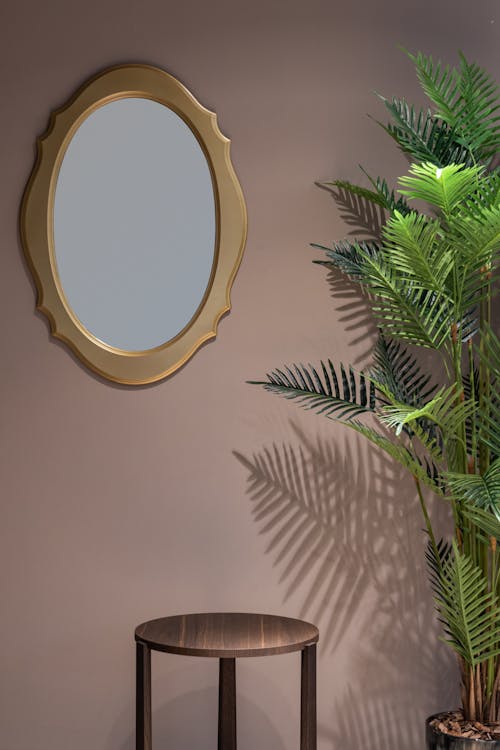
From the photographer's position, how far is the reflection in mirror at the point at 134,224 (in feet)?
8.70

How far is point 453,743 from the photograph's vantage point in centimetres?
227

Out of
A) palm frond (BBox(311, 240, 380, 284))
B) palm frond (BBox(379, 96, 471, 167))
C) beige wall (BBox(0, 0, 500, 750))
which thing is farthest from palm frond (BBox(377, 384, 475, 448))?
palm frond (BBox(379, 96, 471, 167))

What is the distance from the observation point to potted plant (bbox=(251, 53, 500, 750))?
2168mm

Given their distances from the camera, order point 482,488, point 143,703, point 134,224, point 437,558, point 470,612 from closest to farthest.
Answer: point 482,488
point 143,703
point 470,612
point 437,558
point 134,224

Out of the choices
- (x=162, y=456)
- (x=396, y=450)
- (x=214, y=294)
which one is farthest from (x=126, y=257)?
(x=396, y=450)

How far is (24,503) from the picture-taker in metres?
2.60

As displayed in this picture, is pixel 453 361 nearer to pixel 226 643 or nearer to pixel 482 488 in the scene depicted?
pixel 482 488

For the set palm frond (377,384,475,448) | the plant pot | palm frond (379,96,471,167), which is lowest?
A: the plant pot

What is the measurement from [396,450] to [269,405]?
1.64ft

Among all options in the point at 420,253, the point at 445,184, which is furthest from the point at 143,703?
the point at 445,184

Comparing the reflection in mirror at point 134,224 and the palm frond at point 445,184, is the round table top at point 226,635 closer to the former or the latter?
the reflection in mirror at point 134,224

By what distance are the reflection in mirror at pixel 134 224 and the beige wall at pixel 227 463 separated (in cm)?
12

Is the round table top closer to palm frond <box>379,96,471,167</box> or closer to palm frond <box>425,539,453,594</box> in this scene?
palm frond <box>425,539,453,594</box>

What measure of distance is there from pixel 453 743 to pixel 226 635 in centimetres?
64
